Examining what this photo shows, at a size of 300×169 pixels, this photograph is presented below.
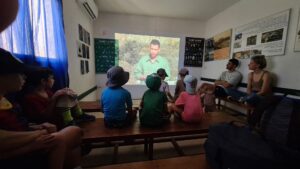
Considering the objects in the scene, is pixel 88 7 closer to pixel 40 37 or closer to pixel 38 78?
pixel 40 37

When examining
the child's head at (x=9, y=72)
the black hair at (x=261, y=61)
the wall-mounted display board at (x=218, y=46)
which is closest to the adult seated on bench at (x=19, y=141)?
the child's head at (x=9, y=72)

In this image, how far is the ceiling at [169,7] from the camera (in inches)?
140

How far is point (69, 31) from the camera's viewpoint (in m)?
2.40

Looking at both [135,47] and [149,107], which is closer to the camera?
[149,107]

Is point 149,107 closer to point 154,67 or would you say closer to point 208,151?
point 208,151

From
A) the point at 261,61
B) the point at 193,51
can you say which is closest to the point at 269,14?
the point at 261,61

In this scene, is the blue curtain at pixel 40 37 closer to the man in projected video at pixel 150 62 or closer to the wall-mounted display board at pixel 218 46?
the man in projected video at pixel 150 62

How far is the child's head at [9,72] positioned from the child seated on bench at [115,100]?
83 cm

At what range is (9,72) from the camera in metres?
0.67

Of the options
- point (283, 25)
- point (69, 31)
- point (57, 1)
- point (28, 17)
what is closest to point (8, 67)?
point (28, 17)

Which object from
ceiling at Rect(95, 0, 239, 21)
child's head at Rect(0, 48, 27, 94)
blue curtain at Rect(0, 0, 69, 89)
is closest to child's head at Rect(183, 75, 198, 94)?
child's head at Rect(0, 48, 27, 94)

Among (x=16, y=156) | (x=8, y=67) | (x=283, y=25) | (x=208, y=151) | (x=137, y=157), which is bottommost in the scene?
(x=137, y=157)

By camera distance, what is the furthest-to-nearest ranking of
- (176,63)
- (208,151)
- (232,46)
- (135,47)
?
1. (176,63)
2. (135,47)
3. (232,46)
4. (208,151)

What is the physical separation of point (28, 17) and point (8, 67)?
1.06m
